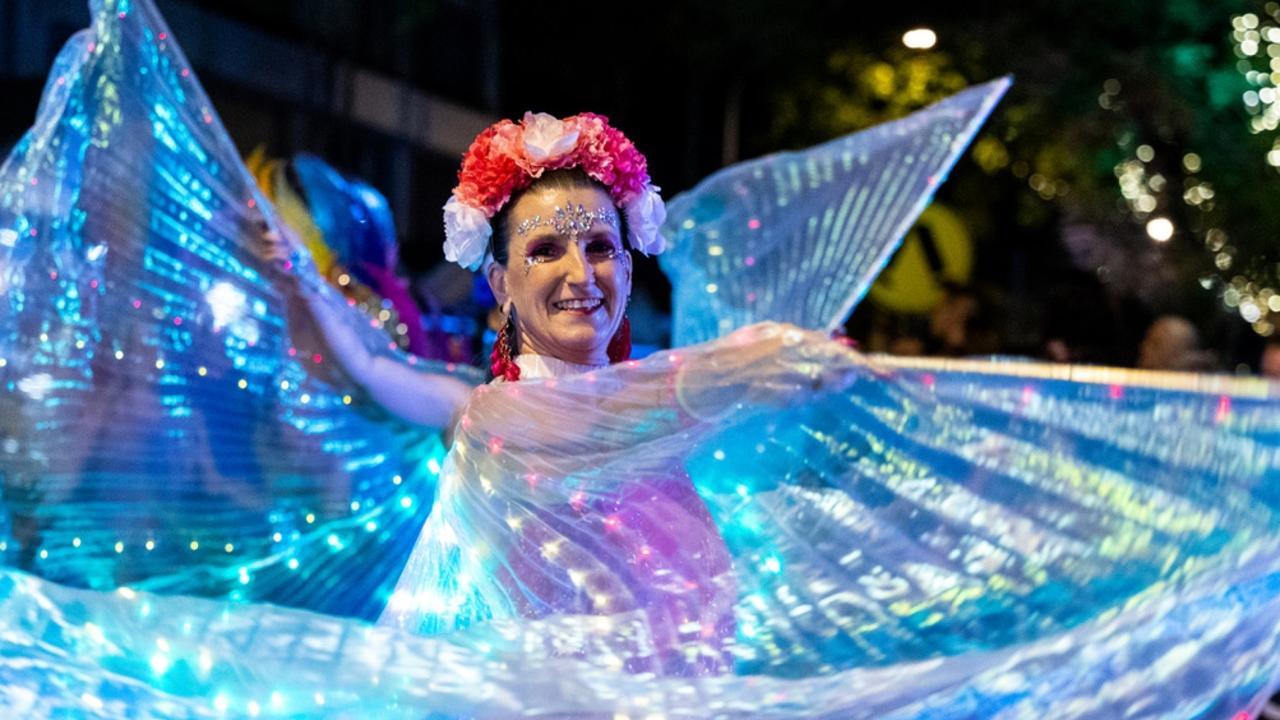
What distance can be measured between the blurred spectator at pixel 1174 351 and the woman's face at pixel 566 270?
2.89 m

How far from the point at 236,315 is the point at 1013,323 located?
3.75 m

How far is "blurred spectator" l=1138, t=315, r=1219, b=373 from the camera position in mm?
4539

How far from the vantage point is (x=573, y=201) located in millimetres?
2068

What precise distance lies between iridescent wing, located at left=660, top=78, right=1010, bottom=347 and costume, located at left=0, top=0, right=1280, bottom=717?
1 cm

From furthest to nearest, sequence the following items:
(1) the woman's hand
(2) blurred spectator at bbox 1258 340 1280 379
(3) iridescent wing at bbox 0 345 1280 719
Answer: (2) blurred spectator at bbox 1258 340 1280 379
(1) the woman's hand
(3) iridescent wing at bbox 0 345 1280 719

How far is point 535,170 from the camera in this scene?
208cm

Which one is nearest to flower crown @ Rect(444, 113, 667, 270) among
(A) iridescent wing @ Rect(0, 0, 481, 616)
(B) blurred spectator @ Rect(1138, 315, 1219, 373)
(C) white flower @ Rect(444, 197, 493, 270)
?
(C) white flower @ Rect(444, 197, 493, 270)

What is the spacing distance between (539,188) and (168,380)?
0.98 m

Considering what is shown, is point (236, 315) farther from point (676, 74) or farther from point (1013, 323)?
point (676, 74)

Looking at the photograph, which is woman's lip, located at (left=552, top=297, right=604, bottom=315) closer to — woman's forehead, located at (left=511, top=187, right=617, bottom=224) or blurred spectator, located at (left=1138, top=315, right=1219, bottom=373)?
woman's forehead, located at (left=511, top=187, right=617, bottom=224)

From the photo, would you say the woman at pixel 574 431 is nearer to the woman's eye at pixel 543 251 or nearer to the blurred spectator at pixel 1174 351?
the woman's eye at pixel 543 251

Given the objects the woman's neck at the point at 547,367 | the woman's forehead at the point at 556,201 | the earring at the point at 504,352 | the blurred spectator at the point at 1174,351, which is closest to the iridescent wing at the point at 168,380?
the earring at the point at 504,352

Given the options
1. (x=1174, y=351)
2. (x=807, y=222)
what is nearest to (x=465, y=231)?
(x=807, y=222)

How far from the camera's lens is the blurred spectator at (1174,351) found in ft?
14.9
